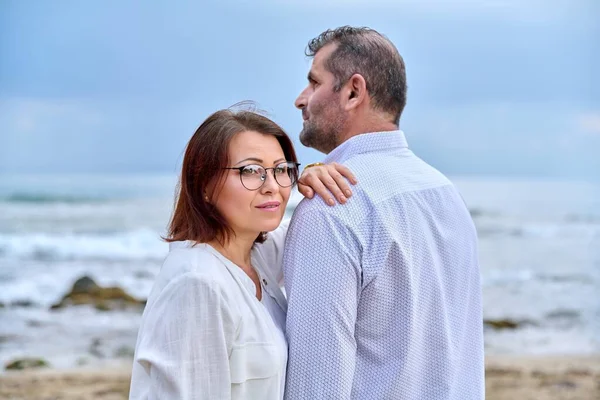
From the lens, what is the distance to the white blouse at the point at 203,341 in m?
1.61

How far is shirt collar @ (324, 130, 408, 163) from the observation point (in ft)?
6.28

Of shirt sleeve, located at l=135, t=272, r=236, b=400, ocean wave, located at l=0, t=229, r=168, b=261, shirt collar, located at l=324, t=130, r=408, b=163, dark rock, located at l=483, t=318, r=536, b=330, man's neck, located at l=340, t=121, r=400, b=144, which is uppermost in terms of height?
man's neck, located at l=340, t=121, r=400, b=144

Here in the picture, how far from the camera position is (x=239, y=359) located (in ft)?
5.45

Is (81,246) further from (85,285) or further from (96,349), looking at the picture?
(96,349)

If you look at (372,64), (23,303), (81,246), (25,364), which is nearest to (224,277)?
(372,64)

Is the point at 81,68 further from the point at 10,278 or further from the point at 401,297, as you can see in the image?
the point at 401,297

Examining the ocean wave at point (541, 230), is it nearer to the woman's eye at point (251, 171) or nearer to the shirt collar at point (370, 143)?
the shirt collar at point (370, 143)

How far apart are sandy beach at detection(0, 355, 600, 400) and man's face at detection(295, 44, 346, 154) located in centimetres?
561

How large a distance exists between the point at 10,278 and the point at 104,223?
10.1 feet

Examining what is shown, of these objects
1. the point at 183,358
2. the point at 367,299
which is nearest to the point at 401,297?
the point at 367,299

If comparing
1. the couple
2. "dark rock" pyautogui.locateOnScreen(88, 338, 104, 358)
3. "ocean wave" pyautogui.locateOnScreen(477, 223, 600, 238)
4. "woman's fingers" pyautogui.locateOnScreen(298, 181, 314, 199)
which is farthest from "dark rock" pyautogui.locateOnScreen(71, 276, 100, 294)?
"woman's fingers" pyautogui.locateOnScreen(298, 181, 314, 199)

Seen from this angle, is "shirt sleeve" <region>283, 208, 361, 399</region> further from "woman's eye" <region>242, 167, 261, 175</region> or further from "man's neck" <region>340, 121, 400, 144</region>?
"man's neck" <region>340, 121, 400, 144</region>

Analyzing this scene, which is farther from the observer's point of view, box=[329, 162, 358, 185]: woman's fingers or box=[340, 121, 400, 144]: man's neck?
box=[340, 121, 400, 144]: man's neck

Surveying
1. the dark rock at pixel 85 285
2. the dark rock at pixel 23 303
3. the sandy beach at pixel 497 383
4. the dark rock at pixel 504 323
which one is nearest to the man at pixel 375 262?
the sandy beach at pixel 497 383
